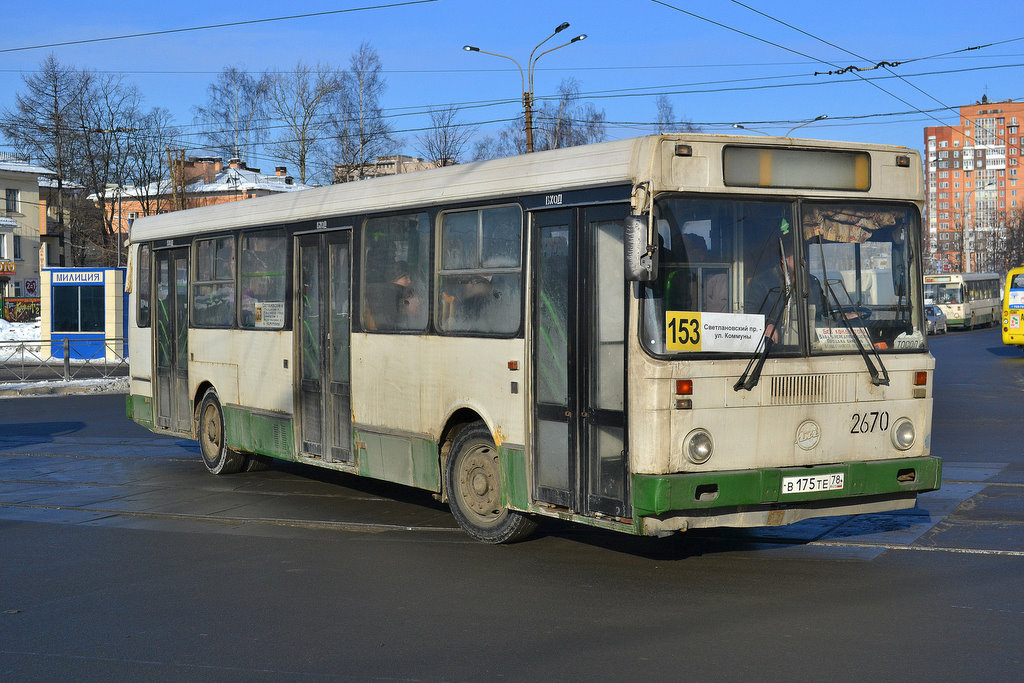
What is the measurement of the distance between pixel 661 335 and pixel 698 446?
0.71 m

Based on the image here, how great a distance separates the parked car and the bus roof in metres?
46.2

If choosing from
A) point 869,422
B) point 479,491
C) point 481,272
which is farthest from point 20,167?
point 869,422

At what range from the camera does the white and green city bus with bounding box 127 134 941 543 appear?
7215 millimetres

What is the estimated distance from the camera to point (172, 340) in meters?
14.2

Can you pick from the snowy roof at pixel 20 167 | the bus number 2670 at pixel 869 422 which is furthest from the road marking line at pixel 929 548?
the snowy roof at pixel 20 167

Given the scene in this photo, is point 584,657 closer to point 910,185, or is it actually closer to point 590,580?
point 590,580

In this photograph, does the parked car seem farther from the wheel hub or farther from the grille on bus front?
the grille on bus front

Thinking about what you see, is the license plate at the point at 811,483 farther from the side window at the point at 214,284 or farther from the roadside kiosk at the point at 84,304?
the roadside kiosk at the point at 84,304

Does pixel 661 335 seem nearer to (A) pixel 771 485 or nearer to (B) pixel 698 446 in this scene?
(B) pixel 698 446

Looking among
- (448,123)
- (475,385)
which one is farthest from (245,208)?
(448,123)

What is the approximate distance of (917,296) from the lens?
8.01 metres

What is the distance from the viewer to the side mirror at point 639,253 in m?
6.91

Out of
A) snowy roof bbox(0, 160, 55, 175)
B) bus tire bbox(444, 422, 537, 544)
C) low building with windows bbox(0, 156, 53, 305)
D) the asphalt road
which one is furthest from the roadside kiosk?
snowy roof bbox(0, 160, 55, 175)

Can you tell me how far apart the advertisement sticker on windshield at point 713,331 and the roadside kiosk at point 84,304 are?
34.1 metres
